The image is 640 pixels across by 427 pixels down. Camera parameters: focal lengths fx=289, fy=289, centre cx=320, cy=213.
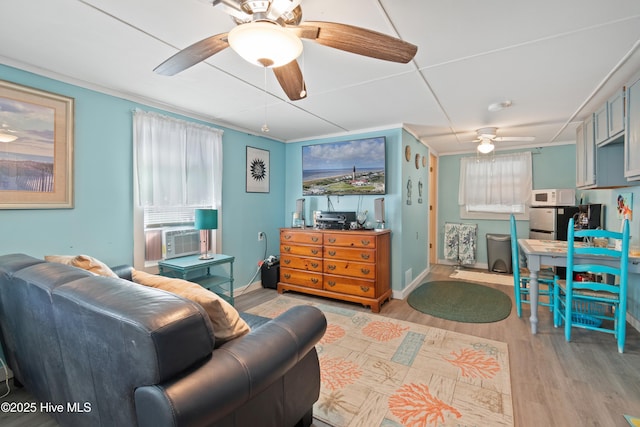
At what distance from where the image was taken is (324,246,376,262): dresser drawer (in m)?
3.43

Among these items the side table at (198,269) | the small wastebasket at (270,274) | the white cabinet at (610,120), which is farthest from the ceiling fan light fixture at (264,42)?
the small wastebasket at (270,274)

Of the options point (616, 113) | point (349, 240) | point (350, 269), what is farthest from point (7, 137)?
point (616, 113)

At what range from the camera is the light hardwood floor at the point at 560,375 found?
1724 millimetres

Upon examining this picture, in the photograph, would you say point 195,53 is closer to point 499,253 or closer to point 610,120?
point 610,120

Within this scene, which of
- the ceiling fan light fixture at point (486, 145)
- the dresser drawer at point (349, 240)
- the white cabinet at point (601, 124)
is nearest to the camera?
the white cabinet at point (601, 124)

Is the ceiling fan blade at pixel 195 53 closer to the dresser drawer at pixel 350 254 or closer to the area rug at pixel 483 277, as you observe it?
the dresser drawer at pixel 350 254

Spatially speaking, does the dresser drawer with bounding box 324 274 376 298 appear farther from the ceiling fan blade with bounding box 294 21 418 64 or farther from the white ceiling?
the ceiling fan blade with bounding box 294 21 418 64

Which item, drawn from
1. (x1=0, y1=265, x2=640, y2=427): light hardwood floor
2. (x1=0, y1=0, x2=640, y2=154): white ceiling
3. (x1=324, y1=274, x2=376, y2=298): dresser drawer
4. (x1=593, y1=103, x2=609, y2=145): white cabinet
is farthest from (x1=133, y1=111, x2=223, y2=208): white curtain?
(x1=593, y1=103, x2=609, y2=145): white cabinet

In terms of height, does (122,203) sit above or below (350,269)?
above

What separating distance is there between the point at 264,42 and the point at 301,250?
9.65 ft

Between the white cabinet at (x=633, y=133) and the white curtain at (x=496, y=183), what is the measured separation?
9.93ft

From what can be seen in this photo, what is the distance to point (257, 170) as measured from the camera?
428 cm

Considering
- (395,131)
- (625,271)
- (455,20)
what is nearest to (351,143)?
(395,131)

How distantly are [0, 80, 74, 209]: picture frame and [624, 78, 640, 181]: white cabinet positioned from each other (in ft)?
14.6
